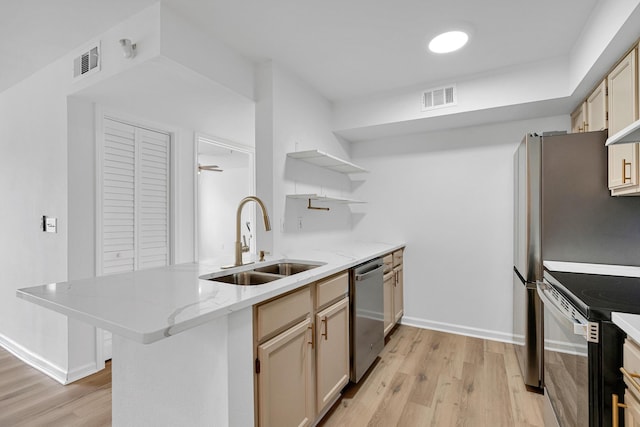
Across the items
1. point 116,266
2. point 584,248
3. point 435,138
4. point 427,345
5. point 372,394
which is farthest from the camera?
point 435,138

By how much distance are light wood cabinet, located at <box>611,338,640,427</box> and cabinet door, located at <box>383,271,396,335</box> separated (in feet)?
5.88

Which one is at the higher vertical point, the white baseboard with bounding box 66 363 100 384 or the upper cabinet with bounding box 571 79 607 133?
the upper cabinet with bounding box 571 79 607 133

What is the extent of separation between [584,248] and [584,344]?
3.44ft

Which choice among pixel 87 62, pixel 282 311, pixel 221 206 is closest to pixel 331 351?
pixel 282 311

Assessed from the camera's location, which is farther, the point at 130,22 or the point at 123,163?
the point at 123,163

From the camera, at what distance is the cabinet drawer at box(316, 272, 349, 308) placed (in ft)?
5.83

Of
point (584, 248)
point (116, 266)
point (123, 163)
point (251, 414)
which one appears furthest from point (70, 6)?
point (584, 248)

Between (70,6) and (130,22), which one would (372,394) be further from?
(70,6)

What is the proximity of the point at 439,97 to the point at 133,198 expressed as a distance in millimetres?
2997

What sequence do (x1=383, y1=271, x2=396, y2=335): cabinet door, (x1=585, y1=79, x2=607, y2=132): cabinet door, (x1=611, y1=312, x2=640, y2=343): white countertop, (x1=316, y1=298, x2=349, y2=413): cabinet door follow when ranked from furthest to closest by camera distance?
1. (x1=383, y1=271, x2=396, y2=335): cabinet door
2. (x1=585, y1=79, x2=607, y2=132): cabinet door
3. (x1=316, y1=298, x2=349, y2=413): cabinet door
4. (x1=611, y1=312, x2=640, y2=343): white countertop

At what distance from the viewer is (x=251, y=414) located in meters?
1.25

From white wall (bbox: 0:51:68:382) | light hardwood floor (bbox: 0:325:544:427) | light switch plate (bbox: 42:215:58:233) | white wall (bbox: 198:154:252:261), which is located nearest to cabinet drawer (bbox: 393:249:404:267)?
light hardwood floor (bbox: 0:325:544:427)

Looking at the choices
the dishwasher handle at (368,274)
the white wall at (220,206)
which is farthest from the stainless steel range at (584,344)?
the white wall at (220,206)

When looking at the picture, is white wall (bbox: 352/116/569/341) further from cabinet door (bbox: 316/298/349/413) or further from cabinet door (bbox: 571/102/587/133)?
cabinet door (bbox: 316/298/349/413)
